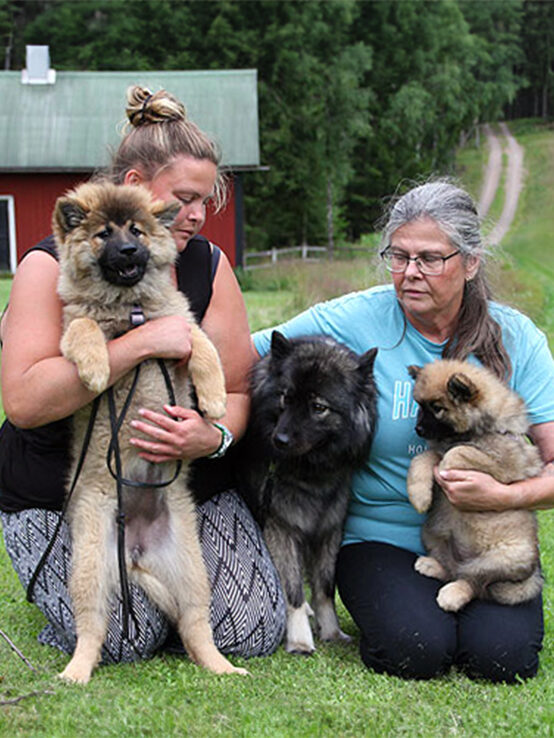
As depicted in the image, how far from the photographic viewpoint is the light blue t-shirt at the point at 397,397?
11.8 ft

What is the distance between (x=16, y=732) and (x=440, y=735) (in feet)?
4.03

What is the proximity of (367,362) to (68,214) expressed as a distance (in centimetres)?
124

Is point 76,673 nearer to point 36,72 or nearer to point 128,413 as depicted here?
point 128,413

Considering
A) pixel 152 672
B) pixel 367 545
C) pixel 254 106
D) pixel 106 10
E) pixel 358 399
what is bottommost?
pixel 152 672

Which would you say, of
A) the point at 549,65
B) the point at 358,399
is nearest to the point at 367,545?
the point at 358,399

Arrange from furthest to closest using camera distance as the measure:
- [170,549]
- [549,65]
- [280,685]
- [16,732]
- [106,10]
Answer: [549,65], [106,10], [170,549], [280,685], [16,732]

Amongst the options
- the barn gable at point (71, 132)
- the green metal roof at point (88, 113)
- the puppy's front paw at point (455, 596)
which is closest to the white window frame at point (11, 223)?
the barn gable at point (71, 132)

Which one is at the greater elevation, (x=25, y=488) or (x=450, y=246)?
(x=450, y=246)

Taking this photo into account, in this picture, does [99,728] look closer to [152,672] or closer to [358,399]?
[152,672]

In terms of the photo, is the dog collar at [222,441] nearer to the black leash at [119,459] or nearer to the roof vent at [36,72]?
the black leash at [119,459]

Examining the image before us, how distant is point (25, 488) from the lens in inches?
135

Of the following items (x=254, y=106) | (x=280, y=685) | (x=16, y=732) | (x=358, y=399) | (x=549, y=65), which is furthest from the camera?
(x=549, y=65)

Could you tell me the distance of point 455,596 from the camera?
3.33m

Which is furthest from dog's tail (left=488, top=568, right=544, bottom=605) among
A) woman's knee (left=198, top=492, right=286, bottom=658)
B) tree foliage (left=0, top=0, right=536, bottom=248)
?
tree foliage (left=0, top=0, right=536, bottom=248)
